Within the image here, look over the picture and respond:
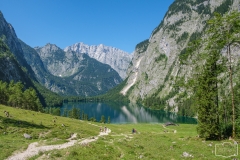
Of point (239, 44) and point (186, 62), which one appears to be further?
point (186, 62)

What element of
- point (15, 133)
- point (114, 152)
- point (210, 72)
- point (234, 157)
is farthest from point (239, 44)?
point (15, 133)

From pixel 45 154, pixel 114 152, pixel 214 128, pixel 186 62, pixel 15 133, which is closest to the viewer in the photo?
pixel 45 154

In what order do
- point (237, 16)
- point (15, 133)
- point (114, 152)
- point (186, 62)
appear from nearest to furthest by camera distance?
point (114, 152)
point (237, 16)
point (15, 133)
point (186, 62)

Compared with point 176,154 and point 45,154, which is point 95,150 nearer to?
point 45,154

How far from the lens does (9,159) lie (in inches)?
898

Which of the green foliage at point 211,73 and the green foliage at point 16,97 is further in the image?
the green foliage at point 16,97

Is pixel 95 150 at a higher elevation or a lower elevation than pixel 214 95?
lower

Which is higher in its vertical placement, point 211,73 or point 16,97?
point 211,73

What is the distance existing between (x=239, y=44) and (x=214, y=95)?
10.4m

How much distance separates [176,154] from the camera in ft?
83.4

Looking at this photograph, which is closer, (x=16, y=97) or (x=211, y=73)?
(x=211, y=73)

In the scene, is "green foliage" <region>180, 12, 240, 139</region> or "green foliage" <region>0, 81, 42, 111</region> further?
"green foliage" <region>0, 81, 42, 111</region>

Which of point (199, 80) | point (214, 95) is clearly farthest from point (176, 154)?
point (199, 80)

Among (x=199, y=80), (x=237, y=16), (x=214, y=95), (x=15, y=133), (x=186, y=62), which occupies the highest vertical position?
(x=237, y=16)
